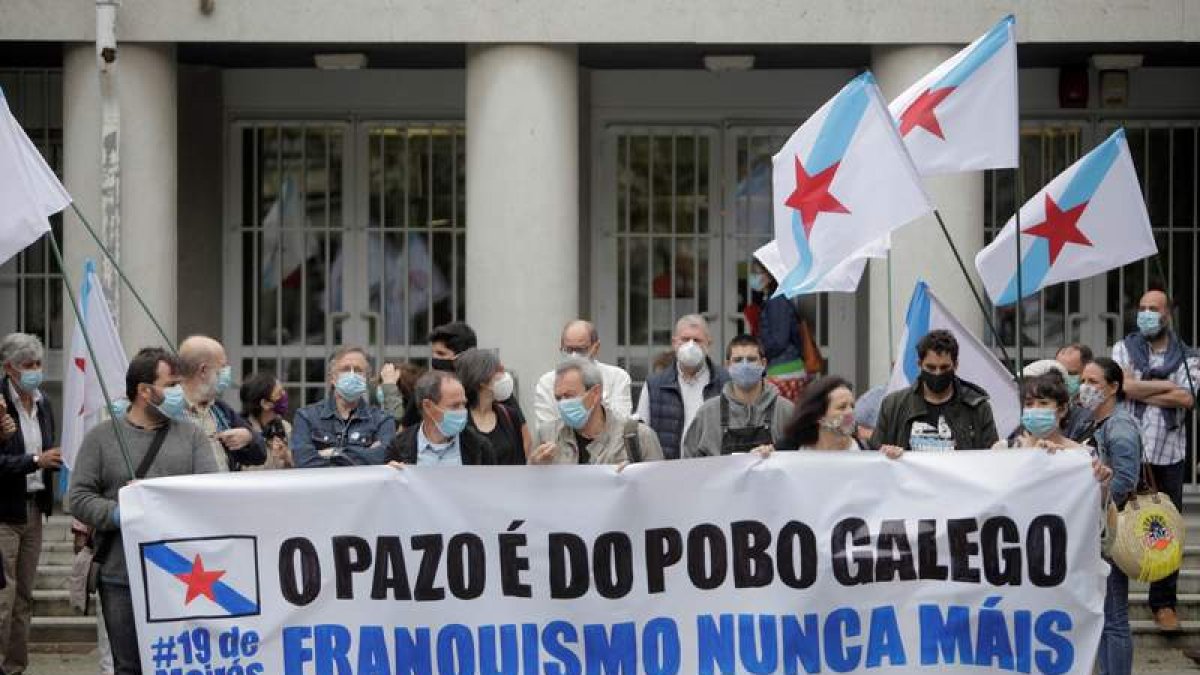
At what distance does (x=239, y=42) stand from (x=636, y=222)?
127 inches

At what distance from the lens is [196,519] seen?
898 centimetres

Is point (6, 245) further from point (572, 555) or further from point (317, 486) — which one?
point (572, 555)

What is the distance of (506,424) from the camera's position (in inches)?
400

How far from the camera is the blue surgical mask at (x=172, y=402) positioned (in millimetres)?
9070

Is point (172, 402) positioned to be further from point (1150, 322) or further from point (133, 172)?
point (1150, 322)

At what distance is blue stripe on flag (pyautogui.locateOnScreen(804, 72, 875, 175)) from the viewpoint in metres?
9.70

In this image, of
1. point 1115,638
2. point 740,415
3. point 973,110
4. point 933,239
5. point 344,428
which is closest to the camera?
point 973,110

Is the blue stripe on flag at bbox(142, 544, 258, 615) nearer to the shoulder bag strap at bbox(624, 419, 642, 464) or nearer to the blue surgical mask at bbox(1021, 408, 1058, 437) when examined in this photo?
the shoulder bag strap at bbox(624, 419, 642, 464)

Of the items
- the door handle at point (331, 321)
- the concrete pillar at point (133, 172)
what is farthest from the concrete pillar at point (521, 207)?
the door handle at point (331, 321)

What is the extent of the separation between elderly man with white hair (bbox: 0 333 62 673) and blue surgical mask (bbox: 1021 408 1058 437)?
4.55 m

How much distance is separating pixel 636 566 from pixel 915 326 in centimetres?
277

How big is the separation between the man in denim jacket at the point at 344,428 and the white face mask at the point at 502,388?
0.51m

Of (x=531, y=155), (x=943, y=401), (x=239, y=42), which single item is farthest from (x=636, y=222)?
(x=943, y=401)

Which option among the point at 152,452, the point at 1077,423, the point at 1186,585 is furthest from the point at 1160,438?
the point at 152,452
